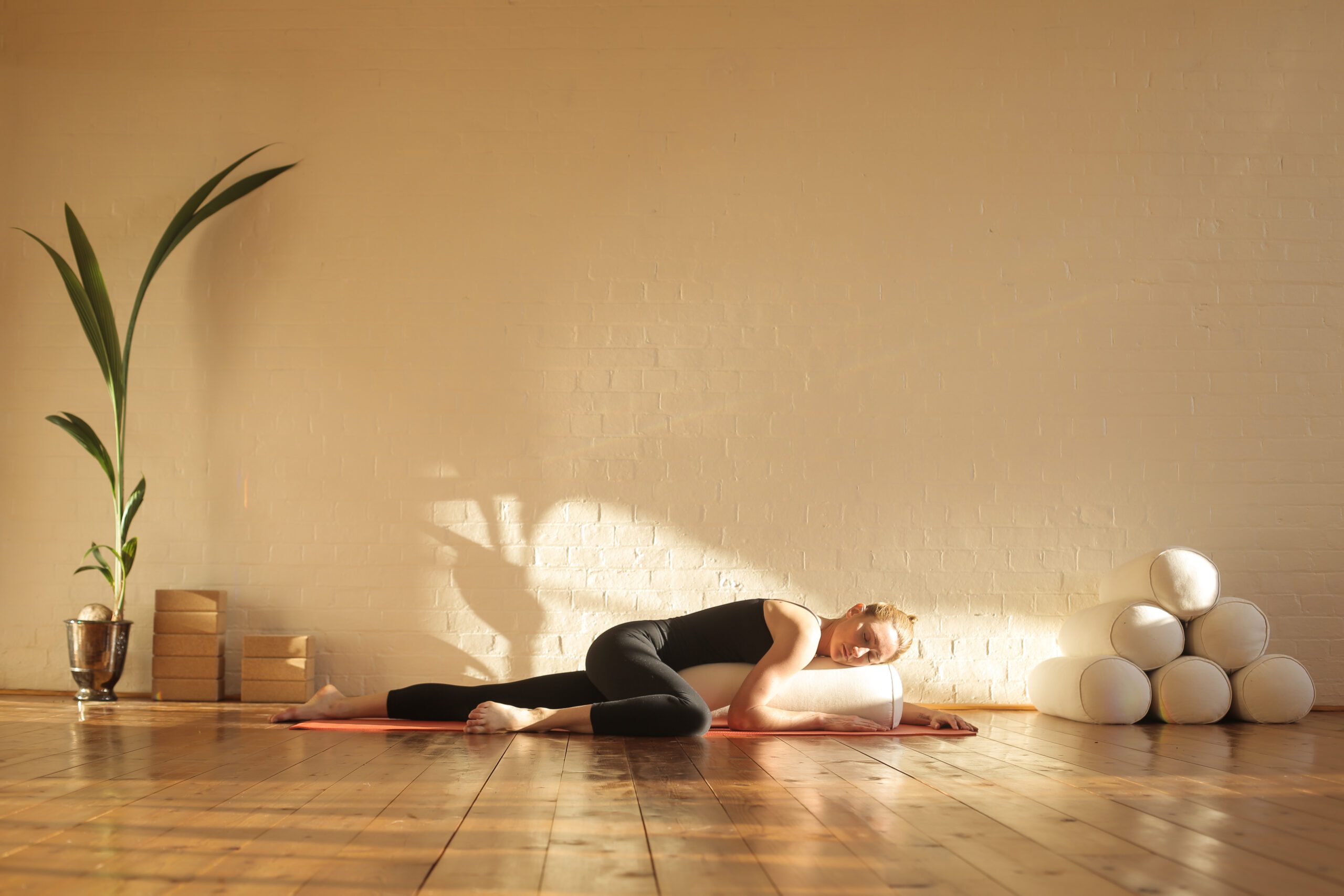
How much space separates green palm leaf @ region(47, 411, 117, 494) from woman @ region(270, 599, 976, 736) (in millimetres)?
1792

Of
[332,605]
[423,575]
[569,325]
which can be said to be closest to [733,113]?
[569,325]

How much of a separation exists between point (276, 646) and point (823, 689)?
2602mm

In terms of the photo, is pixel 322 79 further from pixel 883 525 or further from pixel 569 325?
pixel 883 525

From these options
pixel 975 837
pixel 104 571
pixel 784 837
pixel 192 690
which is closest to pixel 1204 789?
pixel 975 837

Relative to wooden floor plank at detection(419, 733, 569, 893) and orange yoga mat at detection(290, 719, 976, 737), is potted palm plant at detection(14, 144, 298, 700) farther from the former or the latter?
wooden floor plank at detection(419, 733, 569, 893)

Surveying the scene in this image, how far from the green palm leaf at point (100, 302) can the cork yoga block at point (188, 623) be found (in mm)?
974

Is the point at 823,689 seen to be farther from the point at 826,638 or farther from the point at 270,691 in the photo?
the point at 270,691

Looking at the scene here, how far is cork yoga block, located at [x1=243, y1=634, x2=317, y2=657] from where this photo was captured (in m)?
4.80

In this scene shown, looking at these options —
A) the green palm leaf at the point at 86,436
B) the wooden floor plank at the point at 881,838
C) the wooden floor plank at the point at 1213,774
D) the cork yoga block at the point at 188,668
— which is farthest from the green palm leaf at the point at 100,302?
the wooden floor plank at the point at 1213,774

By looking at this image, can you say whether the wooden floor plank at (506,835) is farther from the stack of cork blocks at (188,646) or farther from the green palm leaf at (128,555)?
the green palm leaf at (128,555)

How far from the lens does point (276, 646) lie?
4.81 meters

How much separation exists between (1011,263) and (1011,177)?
447 millimetres

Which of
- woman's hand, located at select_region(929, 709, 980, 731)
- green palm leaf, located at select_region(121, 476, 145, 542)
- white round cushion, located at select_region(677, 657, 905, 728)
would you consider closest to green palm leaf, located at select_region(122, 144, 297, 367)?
green palm leaf, located at select_region(121, 476, 145, 542)

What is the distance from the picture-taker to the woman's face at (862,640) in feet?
12.3
